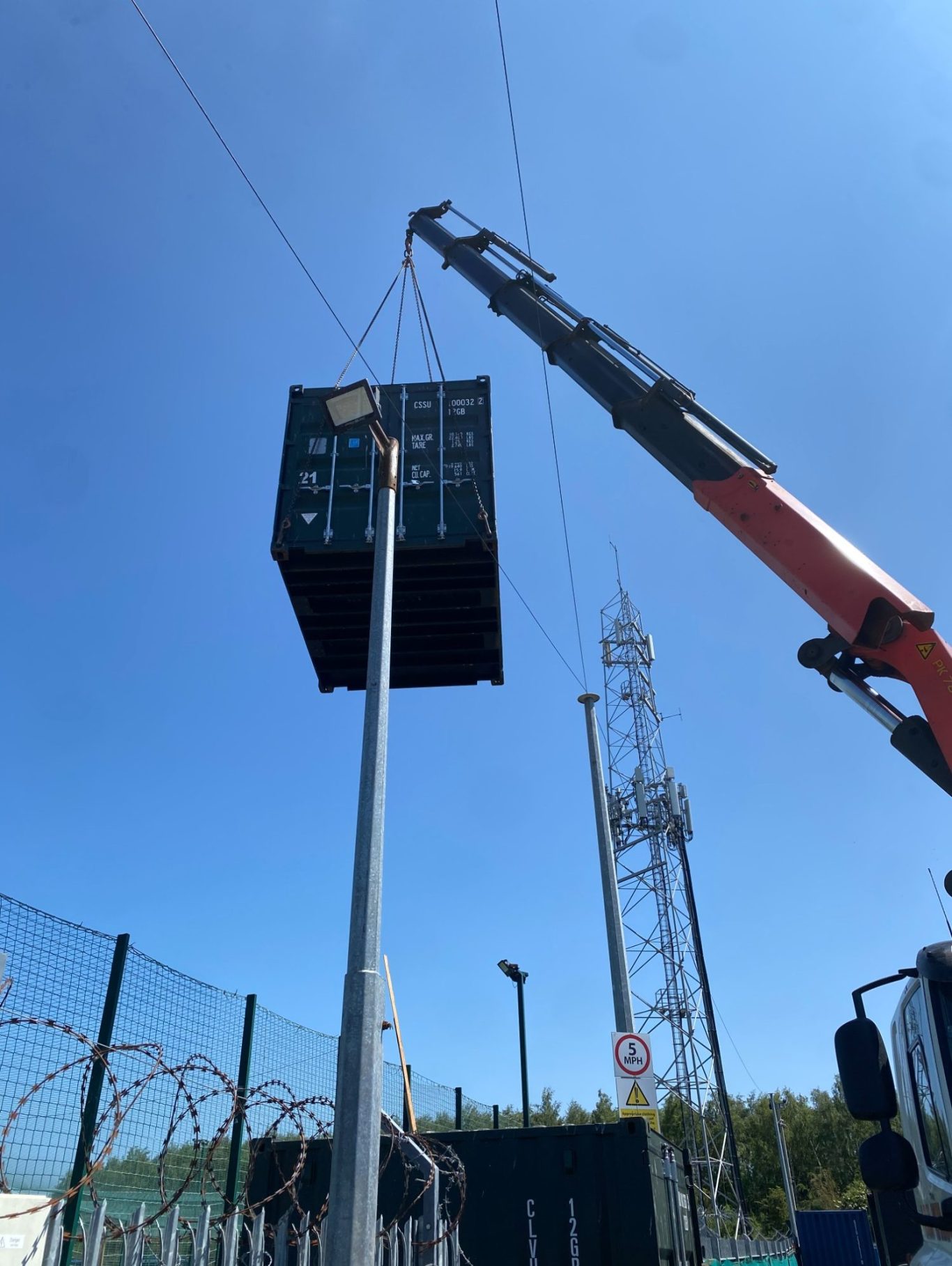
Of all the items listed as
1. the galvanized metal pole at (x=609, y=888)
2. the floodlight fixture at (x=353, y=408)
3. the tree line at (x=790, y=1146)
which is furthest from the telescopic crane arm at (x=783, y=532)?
the tree line at (x=790, y=1146)

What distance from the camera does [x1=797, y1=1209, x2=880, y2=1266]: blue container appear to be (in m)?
23.9

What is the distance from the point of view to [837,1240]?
2416 cm

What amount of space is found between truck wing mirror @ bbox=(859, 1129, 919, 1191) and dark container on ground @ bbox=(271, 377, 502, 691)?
23.1 ft

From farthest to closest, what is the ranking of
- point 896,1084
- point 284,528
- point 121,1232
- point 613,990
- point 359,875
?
point 613,990 → point 284,528 → point 896,1084 → point 359,875 → point 121,1232

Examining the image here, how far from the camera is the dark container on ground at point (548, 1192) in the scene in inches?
281

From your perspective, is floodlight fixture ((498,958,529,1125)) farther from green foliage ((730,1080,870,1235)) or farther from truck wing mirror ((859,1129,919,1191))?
green foliage ((730,1080,870,1235))

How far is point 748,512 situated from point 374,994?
577cm

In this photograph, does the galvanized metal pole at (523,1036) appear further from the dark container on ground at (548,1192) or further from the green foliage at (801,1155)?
the green foliage at (801,1155)

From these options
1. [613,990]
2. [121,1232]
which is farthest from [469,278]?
[121,1232]

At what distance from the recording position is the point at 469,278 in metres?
13.8

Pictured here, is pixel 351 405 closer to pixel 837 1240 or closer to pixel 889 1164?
pixel 889 1164

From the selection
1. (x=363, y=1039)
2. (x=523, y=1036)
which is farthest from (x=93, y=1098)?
(x=523, y=1036)

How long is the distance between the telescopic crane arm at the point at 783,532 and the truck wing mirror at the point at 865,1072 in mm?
2780

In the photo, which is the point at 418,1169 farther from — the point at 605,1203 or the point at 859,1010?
the point at 859,1010
